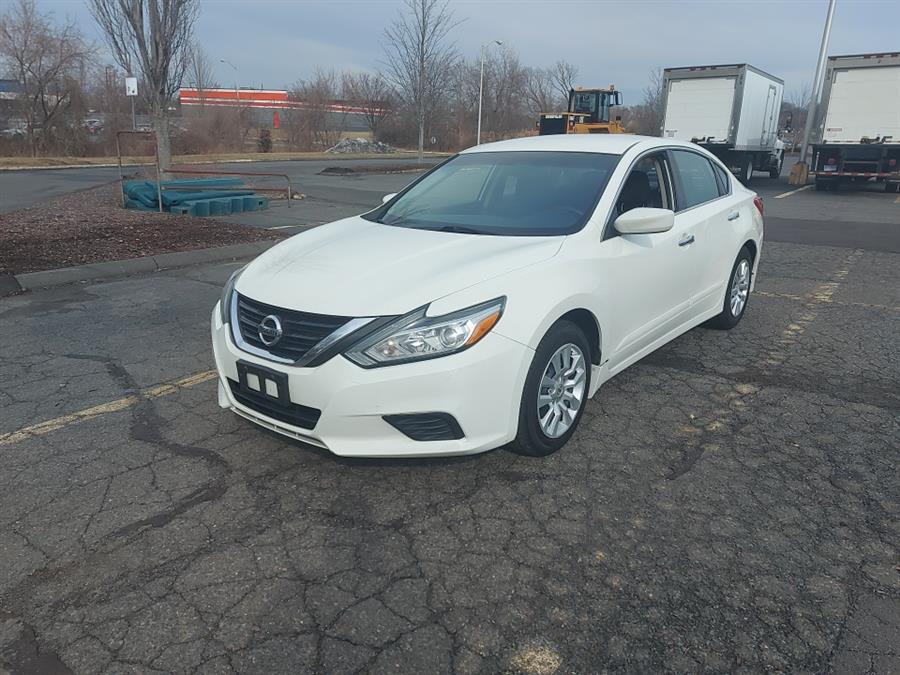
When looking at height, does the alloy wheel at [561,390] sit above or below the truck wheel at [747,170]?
below

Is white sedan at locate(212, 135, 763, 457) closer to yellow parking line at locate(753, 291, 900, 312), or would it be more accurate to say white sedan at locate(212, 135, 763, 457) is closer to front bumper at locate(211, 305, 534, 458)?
front bumper at locate(211, 305, 534, 458)

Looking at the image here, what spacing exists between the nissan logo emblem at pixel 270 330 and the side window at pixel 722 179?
3.98 metres

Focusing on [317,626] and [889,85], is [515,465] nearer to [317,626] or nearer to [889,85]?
[317,626]

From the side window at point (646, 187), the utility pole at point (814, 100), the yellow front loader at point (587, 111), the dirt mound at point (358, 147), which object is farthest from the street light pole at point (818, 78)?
the dirt mound at point (358, 147)

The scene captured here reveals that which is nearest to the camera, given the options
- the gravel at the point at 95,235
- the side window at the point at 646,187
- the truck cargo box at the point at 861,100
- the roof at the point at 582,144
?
the side window at the point at 646,187

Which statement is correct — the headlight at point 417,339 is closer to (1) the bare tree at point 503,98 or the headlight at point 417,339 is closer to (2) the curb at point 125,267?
(2) the curb at point 125,267

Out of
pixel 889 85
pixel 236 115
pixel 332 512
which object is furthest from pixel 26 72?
pixel 332 512

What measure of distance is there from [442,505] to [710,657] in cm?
131

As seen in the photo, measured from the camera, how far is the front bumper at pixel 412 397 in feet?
9.59

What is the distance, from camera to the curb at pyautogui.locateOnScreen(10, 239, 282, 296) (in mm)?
7051

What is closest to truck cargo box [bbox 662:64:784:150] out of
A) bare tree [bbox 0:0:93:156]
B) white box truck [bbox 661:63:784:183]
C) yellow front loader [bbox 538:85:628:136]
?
white box truck [bbox 661:63:784:183]

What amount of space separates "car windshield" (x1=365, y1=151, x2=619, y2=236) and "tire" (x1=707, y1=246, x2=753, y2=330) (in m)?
2.04

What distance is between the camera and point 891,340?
18.9 ft

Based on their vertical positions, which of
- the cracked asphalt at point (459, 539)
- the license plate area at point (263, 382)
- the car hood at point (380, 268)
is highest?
the car hood at point (380, 268)
